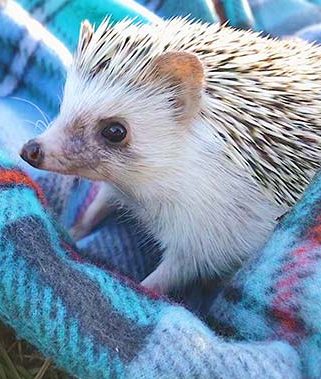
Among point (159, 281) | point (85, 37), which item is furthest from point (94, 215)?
point (85, 37)

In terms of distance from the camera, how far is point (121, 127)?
4.08ft

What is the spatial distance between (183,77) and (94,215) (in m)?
0.38

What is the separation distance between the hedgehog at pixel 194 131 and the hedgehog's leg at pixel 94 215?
152 millimetres

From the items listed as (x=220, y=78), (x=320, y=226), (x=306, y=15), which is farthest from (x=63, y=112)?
(x=306, y=15)

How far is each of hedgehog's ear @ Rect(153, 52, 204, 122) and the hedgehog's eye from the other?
0.09 m

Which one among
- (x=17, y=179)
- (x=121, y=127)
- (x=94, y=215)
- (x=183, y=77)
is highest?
(x=183, y=77)

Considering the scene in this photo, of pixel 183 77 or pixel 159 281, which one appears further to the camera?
pixel 159 281

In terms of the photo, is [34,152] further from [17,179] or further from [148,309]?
[148,309]

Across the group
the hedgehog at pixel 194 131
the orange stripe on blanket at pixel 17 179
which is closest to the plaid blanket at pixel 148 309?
the orange stripe on blanket at pixel 17 179

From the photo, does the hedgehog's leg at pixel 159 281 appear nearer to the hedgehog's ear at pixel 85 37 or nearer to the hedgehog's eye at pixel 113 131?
the hedgehog's eye at pixel 113 131

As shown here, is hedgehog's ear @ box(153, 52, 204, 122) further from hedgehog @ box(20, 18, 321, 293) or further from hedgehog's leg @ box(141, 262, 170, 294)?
hedgehog's leg @ box(141, 262, 170, 294)

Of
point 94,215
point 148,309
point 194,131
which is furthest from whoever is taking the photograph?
point 94,215

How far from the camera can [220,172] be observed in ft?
4.14

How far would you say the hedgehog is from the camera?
1.23 meters
